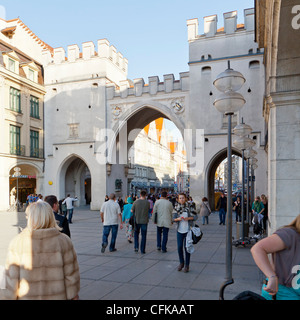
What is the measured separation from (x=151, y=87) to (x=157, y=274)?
21.4 metres

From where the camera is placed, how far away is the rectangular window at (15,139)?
26670 millimetres

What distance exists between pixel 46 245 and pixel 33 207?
36 centimetres

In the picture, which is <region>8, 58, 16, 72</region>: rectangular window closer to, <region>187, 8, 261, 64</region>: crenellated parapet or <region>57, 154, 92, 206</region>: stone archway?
<region>57, 154, 92, 206</region>: stone archway

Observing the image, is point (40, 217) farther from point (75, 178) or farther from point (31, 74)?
point (75, 178)

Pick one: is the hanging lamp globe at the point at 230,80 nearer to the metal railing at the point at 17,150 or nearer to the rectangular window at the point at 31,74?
the metal railing at the point at 17,150

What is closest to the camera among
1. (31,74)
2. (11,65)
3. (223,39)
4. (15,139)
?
(223,39)

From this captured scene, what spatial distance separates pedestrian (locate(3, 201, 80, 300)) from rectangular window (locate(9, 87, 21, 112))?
87.4 feet

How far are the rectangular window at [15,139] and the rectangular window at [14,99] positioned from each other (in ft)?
5.54

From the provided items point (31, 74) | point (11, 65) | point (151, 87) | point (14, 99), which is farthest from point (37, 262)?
point (31, 74)

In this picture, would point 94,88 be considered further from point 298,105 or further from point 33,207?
point 33,207

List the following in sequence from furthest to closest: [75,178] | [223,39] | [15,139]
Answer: [75,178], [15,139], [223,39]

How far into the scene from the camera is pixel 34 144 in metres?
29.4

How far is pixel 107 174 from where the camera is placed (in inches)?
1088

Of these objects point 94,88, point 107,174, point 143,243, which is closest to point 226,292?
point 143,243
